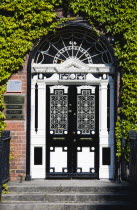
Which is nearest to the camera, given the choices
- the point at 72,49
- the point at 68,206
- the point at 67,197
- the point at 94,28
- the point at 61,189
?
the point at 68,206

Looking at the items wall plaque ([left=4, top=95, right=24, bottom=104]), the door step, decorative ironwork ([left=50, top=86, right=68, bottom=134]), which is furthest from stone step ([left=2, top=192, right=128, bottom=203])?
wall plaque ([left=4, top=95, right=24, bottom=104])

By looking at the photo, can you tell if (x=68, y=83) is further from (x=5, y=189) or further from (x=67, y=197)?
(x=5, y=189)

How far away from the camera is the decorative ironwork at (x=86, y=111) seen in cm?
903

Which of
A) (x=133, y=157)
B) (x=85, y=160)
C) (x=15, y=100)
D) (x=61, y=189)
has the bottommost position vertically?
(x=61, y=189)

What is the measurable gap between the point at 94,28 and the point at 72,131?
7.98ft

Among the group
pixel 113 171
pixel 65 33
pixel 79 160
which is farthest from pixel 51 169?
pixel 65 33

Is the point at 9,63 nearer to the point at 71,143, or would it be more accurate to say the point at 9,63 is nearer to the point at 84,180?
the point at 71,143

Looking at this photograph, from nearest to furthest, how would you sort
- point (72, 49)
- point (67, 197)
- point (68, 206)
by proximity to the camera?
point (68, 206), point (67, 197), point (72, 49)

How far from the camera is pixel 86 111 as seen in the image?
9039mm

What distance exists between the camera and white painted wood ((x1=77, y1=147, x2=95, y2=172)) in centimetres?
897

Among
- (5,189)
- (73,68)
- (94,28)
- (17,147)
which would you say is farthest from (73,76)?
(5,189)

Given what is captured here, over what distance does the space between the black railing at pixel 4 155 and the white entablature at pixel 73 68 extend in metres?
1.71

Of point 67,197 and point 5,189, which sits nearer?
point 67,197

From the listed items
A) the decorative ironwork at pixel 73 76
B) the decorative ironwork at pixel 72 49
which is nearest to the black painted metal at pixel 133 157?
the decorative ironwork at pixel 73 76
